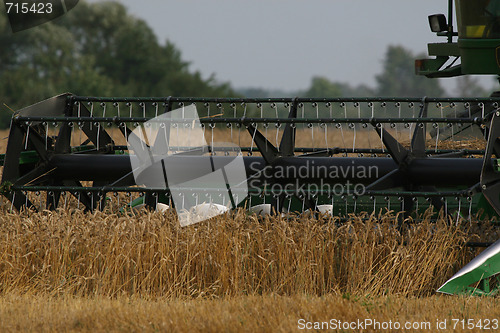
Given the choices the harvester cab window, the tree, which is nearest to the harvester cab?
the harvester cab window

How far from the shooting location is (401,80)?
105 m

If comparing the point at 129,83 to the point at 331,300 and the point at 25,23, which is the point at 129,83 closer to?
the point at 25,23

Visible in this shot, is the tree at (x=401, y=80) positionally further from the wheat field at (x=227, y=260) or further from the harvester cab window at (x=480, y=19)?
the wheat field at (x=227, y=260)

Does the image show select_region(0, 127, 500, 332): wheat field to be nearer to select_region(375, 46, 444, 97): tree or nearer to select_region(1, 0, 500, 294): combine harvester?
select_region(1, 0, 500, 294): combine harvester

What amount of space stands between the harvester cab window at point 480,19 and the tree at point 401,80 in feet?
295

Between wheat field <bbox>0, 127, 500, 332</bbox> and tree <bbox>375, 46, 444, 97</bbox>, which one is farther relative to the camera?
tree <bbox>375, 46, 444, 97</bbox>

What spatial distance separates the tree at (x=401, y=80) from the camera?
320ft

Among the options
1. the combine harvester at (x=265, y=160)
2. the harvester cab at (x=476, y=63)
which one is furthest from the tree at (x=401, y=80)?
the combine harvester at (x=265, y=160)

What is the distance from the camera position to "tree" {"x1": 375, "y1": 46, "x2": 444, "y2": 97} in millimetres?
97688

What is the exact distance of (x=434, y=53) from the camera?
29.2ft

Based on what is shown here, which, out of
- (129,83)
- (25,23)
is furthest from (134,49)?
(25,23)

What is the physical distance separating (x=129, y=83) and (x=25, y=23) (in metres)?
6.26

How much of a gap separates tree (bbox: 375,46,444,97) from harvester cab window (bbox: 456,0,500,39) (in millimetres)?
89983

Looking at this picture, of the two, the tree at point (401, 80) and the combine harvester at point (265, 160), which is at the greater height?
the combine harvester at point (265, 160)
